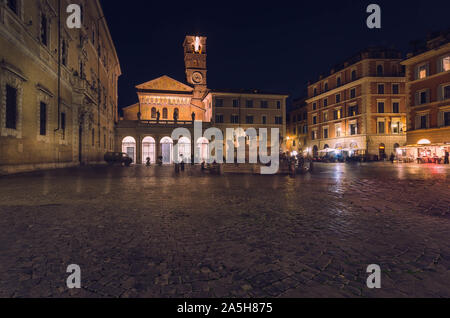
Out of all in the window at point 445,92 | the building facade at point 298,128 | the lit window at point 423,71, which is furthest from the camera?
the building facade at point 298,128

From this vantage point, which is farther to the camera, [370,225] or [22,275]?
[370,225]

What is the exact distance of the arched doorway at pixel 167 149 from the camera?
131 ft

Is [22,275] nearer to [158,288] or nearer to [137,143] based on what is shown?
[158,288]

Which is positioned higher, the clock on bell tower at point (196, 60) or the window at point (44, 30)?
the clock on bell tower at point (196, 60)

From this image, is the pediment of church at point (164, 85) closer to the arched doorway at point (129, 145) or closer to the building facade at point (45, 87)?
the arched doorway at point (129, 145)

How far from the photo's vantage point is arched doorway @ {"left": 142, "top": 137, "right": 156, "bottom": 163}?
130 ft

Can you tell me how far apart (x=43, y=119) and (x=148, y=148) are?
936 inches

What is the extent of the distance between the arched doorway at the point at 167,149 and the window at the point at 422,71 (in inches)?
1338

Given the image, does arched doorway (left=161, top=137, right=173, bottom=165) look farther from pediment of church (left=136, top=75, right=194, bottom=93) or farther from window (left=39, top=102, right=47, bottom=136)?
window (left=39, top=102, right=47, bottom=136)

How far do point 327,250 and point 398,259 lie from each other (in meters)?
0.73

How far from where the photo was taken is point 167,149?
40750mm

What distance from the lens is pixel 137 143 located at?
39.3m

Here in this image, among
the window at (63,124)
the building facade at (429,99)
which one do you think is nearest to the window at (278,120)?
the building facade at (429,99)
